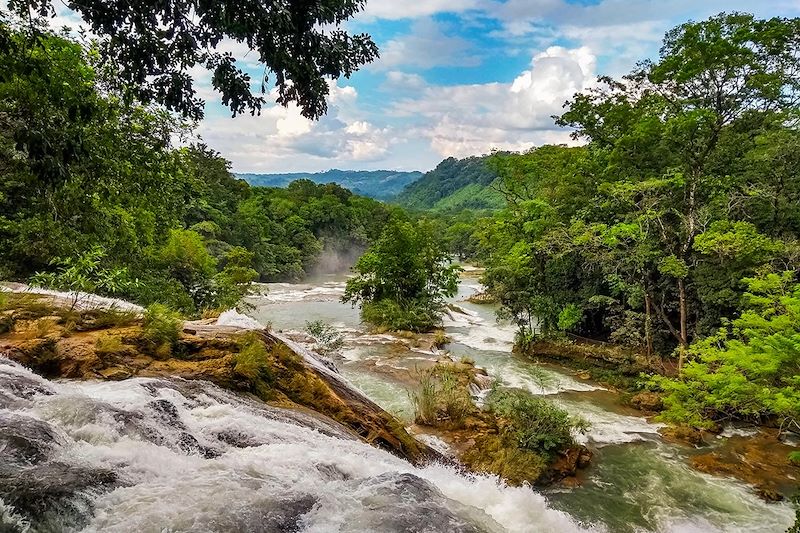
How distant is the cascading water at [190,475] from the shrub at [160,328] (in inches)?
49.4

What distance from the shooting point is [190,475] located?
4105mm

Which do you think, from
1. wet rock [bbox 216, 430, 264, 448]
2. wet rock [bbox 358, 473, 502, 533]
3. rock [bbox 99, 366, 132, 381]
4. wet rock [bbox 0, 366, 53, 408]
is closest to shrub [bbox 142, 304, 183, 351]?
rock [bbox 99, 366, 132, 381]

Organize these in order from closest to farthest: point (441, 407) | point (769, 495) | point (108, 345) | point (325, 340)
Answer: point (108, 345) < point (769, 495) < point (441, 407) < point (325, 340)

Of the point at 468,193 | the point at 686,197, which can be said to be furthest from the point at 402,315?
the point at 468,193

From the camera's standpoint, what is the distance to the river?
8.32 meters

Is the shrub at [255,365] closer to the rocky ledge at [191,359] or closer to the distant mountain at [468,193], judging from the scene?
the rocky ledge at [191,359]

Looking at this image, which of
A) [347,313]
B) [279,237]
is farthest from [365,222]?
[347,313]

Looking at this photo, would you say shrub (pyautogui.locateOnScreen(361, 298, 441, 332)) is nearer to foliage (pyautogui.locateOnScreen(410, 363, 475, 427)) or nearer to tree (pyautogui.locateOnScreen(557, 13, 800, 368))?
tree (pyautogui.locateOnScreen(557, 13, 800, 368))

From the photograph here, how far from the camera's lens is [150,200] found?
7.63m

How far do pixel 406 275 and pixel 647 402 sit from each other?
14095 mm

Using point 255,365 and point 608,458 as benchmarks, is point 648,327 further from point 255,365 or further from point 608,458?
point 255,365

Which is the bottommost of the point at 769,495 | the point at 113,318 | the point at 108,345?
A: the point at 769,495

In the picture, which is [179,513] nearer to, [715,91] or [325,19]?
[325,19]

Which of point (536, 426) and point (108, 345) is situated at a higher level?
point (108, 345)
